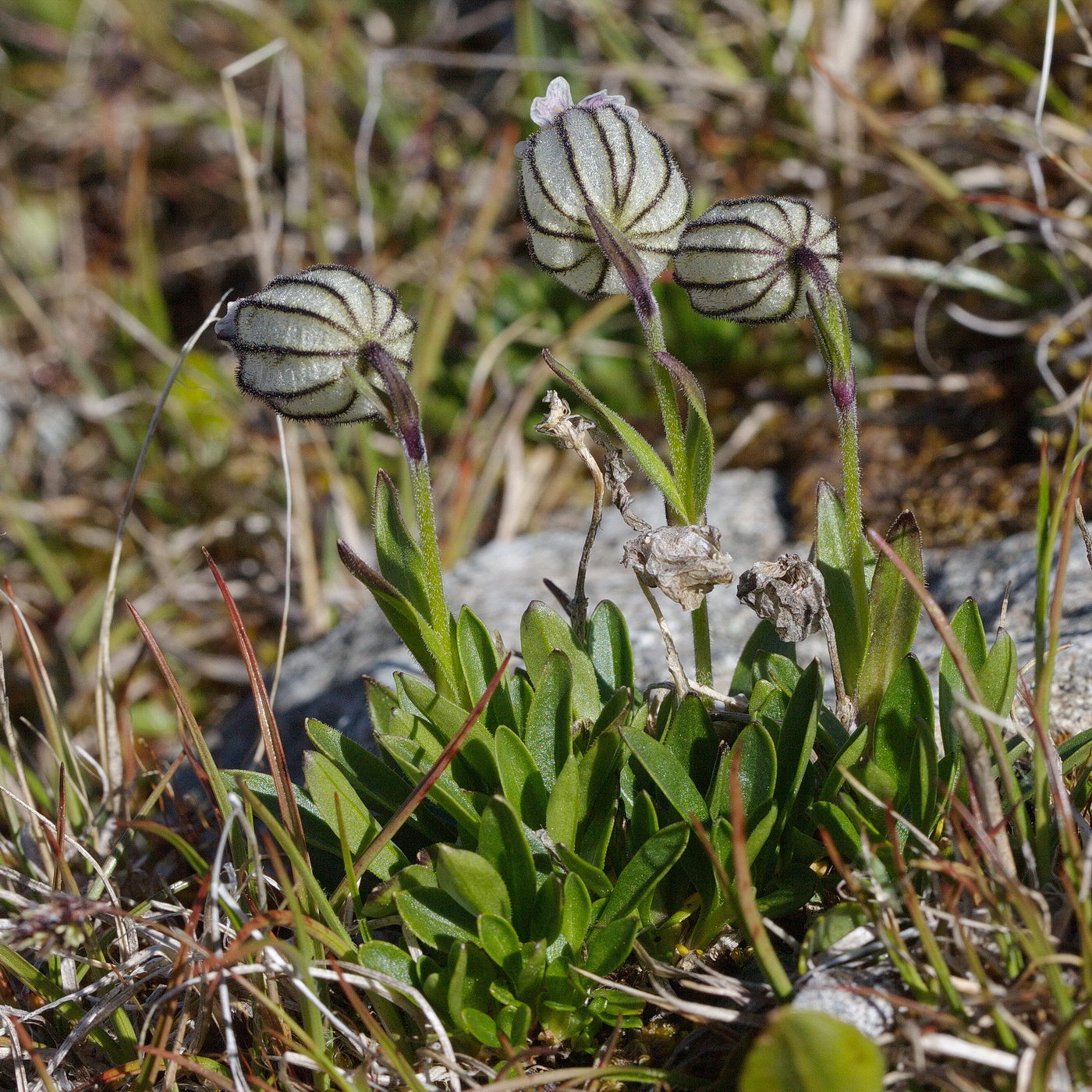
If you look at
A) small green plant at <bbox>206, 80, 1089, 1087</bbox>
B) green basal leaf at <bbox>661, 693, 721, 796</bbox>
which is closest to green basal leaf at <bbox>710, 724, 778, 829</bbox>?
small green plant at <bbox>206, 80, 1089, 1087</bbox>

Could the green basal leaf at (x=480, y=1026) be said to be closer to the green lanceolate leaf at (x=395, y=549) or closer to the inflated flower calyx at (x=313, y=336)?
the green lanceolate leaf at (x=395, y=549)

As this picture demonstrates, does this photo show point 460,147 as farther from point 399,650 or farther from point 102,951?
point 102,951

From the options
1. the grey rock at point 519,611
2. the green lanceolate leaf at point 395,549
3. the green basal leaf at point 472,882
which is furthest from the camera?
the grey rock at point 519,611

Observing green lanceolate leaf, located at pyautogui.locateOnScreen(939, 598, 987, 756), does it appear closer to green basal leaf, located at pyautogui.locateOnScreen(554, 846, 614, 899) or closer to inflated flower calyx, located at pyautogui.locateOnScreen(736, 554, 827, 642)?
inflated flower calyx, located at pyautogui.locateOnScreen(736, 554, 827, 642)

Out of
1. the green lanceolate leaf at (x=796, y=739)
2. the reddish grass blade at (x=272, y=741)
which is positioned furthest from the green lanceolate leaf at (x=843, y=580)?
the reddish grass blade at (x=272, y=741)

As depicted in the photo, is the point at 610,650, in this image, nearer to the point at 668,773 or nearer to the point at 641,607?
the point at 668,773

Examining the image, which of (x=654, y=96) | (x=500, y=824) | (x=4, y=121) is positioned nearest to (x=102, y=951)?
(x=500, y=824)
